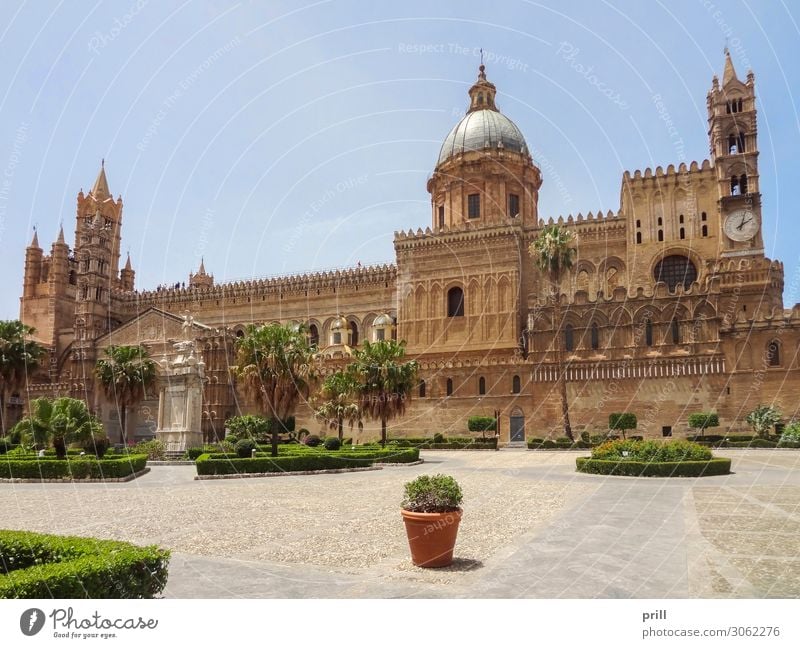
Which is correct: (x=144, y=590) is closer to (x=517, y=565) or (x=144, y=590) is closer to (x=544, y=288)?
(x=517, y=565)

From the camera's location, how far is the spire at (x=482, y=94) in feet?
208

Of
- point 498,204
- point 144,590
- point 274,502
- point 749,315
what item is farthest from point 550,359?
point 144,590

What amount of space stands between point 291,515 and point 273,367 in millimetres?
17004

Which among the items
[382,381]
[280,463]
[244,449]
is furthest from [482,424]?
[280,463]

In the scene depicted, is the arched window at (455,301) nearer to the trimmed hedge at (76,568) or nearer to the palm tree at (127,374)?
the palm tree at (127,374)

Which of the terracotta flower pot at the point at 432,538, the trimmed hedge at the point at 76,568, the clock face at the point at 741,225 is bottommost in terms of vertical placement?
the terracotta flower pot at the point at 432,538

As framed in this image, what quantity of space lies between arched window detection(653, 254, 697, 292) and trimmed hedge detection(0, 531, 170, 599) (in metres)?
48.3

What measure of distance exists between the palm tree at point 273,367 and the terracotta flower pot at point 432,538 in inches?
846

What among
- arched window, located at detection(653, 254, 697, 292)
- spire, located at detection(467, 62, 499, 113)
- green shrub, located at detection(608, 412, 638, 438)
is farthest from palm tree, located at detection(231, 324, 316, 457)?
spire, located at detection(467, 62, 499, 113)

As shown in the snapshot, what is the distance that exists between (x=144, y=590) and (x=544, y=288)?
48.4 m

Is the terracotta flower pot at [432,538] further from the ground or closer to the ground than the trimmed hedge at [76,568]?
closer to the ground

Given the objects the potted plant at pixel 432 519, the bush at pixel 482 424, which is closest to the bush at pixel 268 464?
the potted plant at pixel 432 519
